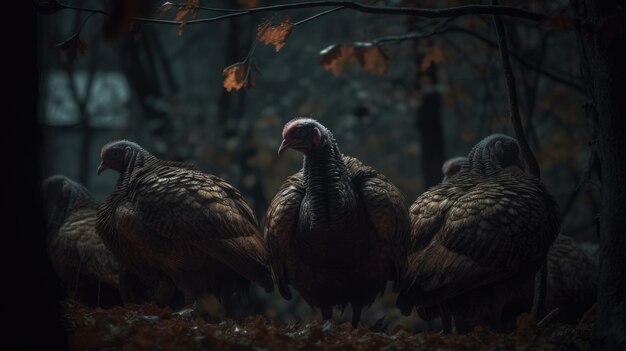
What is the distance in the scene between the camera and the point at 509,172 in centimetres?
692

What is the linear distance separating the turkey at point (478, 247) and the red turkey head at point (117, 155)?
288 cm

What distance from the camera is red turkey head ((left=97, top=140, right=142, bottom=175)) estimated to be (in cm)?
760

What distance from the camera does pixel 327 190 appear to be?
6270 millimetres

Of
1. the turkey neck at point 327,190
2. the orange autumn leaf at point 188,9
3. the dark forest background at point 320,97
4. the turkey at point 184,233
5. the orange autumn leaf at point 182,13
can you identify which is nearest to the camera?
the orange autumn leaf at point 188,9

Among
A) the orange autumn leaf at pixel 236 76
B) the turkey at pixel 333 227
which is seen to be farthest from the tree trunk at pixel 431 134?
the orange autumn leaf at pixel 236 76

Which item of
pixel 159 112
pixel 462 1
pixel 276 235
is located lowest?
pixel 276 235

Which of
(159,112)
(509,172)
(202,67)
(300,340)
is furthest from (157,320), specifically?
(202,67)

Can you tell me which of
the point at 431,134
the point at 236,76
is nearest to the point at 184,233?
the point at 236,76

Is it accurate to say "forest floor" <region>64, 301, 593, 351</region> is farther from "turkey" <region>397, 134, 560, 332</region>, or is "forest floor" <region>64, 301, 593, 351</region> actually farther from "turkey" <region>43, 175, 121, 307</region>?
"turkey" <region>43, 175, 121, 307</region>

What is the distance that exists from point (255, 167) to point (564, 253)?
8378 mm

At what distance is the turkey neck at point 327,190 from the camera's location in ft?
→ 20.4

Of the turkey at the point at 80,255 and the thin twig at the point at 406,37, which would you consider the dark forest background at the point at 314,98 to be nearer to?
the thin twig at the point at 406,37

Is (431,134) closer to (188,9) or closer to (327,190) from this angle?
(327,190)

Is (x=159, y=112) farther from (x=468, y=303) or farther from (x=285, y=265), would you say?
(x=468, y=303)
